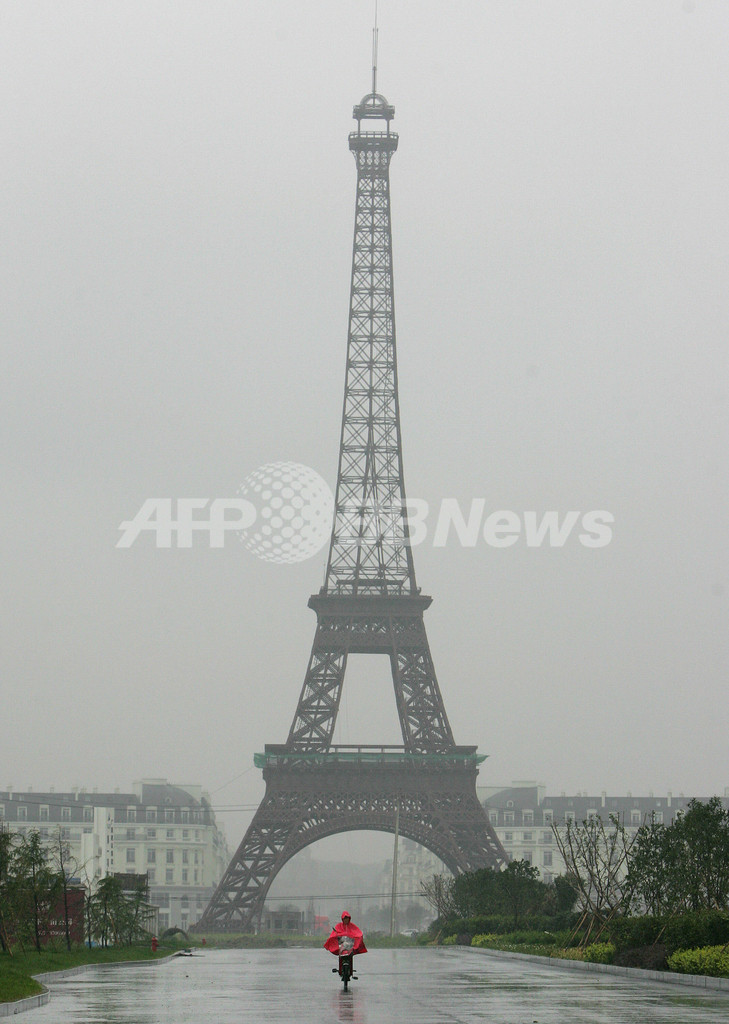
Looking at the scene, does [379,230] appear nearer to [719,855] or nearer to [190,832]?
[719,855]

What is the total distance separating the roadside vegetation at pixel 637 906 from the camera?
2878 cm

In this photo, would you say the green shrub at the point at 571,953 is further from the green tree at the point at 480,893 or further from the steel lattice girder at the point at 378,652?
the steel lattice girder at the point at 378,652

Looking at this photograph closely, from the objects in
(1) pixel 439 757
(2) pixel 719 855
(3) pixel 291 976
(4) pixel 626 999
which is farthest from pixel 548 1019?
(1) pixel 439 757

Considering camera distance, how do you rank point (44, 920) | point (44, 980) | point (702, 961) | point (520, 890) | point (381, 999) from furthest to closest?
point (520, 890) < point (44, 920) < point (44, 980) < point (702, 961) < point (381, 999)

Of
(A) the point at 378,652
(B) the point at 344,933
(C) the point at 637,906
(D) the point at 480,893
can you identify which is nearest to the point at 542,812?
(A) the point at 378,652

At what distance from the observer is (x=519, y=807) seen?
14462 cm

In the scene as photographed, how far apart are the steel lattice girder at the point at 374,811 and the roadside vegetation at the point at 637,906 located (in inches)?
592

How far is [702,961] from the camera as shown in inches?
1062

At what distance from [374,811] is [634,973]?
162 ft

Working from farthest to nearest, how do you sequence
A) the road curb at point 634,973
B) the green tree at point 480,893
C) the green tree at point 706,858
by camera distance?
the green tree at point 480,893, the green tree at point 706,858, the road curb at point 634,973

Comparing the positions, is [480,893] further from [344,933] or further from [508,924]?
[344,933]

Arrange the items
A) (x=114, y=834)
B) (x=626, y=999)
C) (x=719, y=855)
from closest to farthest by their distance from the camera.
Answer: (x=626, y=999), (x=719, y=855), (x=114, y=834)

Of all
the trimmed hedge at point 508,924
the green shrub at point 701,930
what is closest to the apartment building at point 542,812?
the trimmed hedge at point 508,924

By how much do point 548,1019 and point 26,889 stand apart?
24.6m
